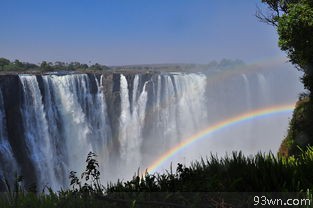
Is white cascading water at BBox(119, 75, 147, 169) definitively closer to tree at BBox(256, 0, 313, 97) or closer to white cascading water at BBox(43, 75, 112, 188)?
white cascading water at BBox(43, 75, 112, 188)

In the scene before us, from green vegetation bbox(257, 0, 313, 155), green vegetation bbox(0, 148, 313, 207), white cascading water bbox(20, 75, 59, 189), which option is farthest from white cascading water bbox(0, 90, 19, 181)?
green vegetation bbox(0, 148, 313, 207)

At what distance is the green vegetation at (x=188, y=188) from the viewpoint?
142 inches

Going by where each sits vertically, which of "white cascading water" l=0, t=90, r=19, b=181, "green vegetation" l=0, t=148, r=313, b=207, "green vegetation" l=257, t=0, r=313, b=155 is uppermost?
"green vegetation" l=257, t=0, r=313, b=155

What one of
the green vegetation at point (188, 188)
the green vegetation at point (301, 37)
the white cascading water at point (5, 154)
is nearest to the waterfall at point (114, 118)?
the white cascading water at point (5, 154)

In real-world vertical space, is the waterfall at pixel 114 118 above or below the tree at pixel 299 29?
below

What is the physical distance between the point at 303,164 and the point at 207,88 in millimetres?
42603

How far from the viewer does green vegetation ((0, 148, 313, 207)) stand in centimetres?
360

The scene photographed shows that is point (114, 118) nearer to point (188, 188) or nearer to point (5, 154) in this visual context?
point (5, 154)

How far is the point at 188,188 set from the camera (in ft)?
13.1

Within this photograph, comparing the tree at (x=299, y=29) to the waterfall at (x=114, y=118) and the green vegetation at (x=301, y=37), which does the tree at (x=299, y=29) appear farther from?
the waterfall at (x=114, y=118)

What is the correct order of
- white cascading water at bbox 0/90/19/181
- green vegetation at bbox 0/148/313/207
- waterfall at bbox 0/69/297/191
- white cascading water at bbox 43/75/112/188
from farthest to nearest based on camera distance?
1. white cascading water at bbox 43/75/112/188
2. waterfall at bbox 0/69/297/191
3. white cascading water at bbox 0/90/19/181
4. green vegetation at bbox 0/148/313/207

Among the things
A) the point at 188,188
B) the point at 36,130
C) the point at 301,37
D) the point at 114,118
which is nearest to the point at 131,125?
the point at 114,118

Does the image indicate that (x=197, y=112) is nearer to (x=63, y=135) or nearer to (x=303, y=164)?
(x=63, y=135)

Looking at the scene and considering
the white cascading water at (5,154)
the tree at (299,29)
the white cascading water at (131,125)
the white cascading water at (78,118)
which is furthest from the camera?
the white cascading water at (131,125)
